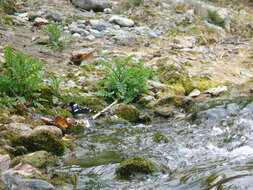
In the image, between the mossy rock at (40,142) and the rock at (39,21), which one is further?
the rock at (39,21)

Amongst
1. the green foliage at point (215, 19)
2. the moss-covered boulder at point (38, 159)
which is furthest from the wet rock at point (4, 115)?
the green foliage at point (215, 19)

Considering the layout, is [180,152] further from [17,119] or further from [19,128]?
[17,119]

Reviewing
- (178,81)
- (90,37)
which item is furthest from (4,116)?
(90,37)

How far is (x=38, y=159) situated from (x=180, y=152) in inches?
63.4

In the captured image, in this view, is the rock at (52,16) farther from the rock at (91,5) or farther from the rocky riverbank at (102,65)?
the rock at (91,5)

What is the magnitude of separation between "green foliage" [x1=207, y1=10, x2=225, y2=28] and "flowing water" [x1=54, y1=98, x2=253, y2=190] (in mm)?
6940

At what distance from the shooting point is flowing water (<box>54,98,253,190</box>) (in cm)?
314

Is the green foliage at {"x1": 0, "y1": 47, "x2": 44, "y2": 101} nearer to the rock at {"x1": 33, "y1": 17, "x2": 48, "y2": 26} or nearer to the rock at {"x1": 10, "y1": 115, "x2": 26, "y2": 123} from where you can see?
the rock at {"x1": 10, "y1": 115, "x2": 26, "y2": 123}

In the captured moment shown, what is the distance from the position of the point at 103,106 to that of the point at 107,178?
109 inches

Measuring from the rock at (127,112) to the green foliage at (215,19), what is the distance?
25.3 ft

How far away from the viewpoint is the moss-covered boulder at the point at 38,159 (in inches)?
131

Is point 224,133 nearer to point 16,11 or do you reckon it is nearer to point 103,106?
point 103,106

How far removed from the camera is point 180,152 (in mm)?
4266

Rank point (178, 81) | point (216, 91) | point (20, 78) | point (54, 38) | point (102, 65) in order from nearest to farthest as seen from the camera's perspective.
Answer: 1. point (20, 78)
2. point (216, 91)
3. point (178, 81)
4. point (102, 65)
5. point (54, 38)
